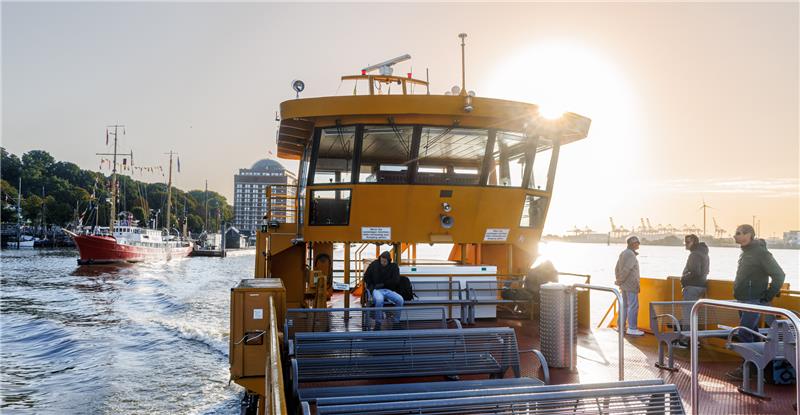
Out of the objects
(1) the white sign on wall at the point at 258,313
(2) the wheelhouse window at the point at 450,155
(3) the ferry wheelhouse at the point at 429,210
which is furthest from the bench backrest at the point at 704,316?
(1) the white sign on wall at the point at 258,313

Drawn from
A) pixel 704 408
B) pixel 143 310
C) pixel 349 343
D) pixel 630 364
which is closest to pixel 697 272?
pixel 630 364

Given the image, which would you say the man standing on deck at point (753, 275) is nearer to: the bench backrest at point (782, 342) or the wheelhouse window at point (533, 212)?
the bench backrest at point (782, 342)

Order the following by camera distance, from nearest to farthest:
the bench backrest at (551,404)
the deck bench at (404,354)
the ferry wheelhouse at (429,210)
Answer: the bench backrest at (551,404) → the deck bench at (404,354) → the ferry wheelhouse at (429,210)

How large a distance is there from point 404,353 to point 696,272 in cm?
588

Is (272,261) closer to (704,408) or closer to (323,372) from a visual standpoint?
(323,372)

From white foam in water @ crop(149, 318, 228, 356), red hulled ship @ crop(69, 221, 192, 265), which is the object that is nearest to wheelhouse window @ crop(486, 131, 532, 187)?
white foam in water @ crop(149, 318, 228, 356)

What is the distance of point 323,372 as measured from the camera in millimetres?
5840

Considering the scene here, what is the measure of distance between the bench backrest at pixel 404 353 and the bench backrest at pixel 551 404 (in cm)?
201

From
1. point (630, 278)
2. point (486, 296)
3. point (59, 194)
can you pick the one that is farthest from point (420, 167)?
point (59, 194)

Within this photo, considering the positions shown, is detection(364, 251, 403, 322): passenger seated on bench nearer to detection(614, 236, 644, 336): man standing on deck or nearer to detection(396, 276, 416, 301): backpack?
detection(396, 276, 416, 301): backpack

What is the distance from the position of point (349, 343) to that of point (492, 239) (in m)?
7.12

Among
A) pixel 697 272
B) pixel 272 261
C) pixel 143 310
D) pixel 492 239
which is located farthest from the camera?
pixel 143 310

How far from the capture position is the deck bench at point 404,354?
5852 millimetres

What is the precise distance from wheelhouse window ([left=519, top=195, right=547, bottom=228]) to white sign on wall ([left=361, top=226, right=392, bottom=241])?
2953 millimetres
